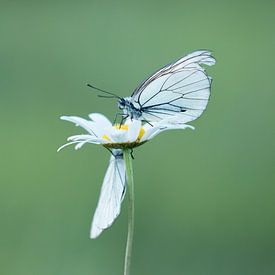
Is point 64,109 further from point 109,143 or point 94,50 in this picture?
point 109,143

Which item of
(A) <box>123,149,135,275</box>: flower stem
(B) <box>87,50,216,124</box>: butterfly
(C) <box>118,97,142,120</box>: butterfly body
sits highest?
(B) <box>87,50,216,124</box>: butterfly

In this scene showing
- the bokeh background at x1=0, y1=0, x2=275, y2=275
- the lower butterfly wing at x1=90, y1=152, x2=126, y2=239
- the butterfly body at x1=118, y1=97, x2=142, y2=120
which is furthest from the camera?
the bokeh background at x1=0, y1=0, x2=275, y2=275

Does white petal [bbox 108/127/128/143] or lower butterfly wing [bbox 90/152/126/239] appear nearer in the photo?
lower butterfly wing [bbox 90/152/126/239]

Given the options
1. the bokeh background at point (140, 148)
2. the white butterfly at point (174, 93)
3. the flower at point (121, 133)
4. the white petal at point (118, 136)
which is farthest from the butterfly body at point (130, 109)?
the bokeh background at point (140, 148)

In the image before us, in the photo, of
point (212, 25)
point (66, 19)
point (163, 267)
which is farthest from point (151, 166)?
point (66, 19)

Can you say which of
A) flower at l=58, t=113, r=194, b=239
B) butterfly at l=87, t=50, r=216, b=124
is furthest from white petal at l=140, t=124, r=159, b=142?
butterfly at l=87, t=50, r=216, b=124

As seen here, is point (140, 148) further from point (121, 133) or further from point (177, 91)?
point (121, 133)

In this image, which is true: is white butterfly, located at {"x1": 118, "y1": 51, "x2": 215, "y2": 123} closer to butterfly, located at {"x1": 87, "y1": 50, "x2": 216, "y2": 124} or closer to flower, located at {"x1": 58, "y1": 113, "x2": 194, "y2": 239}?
butterfly, located at {"x1": 87, "y1": 50, "x2": 216, "y2": 124}

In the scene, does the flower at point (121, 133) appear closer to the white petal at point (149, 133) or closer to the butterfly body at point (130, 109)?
the white petal at point (149, 133)
